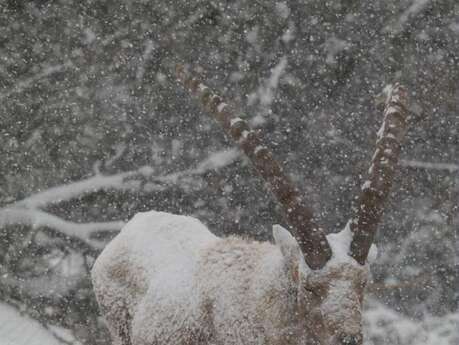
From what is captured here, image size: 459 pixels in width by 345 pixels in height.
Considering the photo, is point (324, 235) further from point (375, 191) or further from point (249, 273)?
point (249, 273)

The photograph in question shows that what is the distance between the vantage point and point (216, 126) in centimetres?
1314

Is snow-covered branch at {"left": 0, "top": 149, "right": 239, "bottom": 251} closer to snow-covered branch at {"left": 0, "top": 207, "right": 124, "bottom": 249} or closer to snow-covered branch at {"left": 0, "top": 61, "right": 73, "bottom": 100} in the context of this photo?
snow-covered branch at {"left": 0, "top": 207, "right": 124, "bottom": 249}

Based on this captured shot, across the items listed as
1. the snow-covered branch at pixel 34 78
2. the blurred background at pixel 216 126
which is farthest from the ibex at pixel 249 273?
the snow-covered branch at pixel 34 78

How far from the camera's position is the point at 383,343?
10844 millimetres

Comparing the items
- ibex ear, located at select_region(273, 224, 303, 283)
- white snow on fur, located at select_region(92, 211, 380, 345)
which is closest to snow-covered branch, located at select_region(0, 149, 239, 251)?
white snow on fur, located at select_region(92, 211, 380, 345)

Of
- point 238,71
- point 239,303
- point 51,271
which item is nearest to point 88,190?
point 51,271

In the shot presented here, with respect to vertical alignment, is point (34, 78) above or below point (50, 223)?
above

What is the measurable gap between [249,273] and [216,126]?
839cm

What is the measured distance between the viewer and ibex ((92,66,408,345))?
4273mm

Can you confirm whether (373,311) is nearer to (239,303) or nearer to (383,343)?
(383,343)

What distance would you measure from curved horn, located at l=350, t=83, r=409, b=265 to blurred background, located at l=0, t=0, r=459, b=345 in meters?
8.18

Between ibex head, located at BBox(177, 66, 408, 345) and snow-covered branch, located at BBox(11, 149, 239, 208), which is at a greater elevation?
ibex head, located at BBox(177, 66, 408, 345)

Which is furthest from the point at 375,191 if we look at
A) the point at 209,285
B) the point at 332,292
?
the point at 209,285

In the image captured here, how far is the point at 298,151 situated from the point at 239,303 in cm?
838
